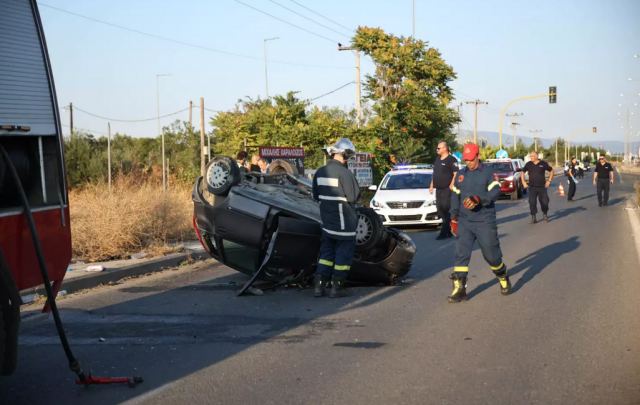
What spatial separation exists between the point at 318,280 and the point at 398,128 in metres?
23.3

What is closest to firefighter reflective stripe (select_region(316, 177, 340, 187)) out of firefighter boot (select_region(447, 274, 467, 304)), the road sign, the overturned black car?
the overturned black car

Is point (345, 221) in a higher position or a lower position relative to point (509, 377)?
higher

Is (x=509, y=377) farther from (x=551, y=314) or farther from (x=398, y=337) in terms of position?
(x=551, y=314)

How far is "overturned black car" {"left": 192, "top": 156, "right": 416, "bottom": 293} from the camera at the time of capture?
9.27m

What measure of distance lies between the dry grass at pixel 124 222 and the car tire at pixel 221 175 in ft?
12.3

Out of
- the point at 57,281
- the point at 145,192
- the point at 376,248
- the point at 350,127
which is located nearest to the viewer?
the point at 57,281

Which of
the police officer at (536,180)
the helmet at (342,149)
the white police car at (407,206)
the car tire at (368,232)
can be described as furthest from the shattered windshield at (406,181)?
the helmet at (342,149)

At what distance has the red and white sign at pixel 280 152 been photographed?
66.4 ft

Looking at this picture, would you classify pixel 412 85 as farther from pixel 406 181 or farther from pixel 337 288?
pixel 337 288

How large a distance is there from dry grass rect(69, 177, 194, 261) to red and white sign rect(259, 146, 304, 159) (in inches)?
164

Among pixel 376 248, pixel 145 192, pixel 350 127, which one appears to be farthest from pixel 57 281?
pixel 350 127

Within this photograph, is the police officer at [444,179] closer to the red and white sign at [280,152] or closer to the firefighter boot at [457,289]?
the red and white sign at [280,152]

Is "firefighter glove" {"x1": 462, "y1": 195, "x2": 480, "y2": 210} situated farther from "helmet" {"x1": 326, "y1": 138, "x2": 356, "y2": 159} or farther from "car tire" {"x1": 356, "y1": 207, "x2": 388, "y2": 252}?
"helmet" {"x1": 326, "y1": 138, "x2": 356, "y2": 159}

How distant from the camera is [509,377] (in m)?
5.74
